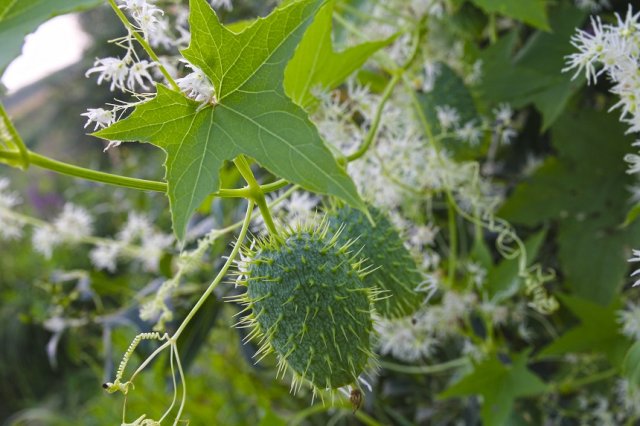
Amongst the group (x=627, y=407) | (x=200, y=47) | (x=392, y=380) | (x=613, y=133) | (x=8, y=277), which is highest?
(x=200, y=47)

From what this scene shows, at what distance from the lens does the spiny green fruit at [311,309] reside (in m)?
0.58

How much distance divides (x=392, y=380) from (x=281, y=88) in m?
0.91

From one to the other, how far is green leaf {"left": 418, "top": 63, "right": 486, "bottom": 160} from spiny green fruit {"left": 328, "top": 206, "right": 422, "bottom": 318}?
0.35m

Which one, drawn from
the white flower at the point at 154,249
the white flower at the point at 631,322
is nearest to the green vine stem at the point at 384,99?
the white flower at the point at 631,322

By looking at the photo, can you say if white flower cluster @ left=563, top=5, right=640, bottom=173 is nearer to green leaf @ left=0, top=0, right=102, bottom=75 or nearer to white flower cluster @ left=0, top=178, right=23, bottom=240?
green leaf @ left=0, top=0, right=102, bottom=75

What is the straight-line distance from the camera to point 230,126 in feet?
1.86

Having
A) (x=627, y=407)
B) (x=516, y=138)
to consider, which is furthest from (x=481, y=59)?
(x=627, y=407)

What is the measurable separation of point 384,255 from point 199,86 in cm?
27

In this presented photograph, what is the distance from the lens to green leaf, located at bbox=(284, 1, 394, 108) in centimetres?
79

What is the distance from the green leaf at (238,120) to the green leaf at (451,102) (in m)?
0.52

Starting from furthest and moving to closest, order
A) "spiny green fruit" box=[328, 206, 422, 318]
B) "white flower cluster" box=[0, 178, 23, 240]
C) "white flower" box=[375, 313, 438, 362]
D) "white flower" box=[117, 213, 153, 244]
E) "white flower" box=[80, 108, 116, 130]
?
"white flower" box=[117, 213, 153, 244], "white flower cluster" box=[0, 178, 23, 240], "white flower" box=[375, 313, 438, 362], "spiny green fruit" box=[328, 206, 422, 318], "white flower" box=[80, 108, 116, 130]

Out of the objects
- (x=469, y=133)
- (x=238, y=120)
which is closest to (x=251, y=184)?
(x=238, y=120)

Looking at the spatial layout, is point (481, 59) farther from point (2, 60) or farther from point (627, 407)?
point (2, 60)

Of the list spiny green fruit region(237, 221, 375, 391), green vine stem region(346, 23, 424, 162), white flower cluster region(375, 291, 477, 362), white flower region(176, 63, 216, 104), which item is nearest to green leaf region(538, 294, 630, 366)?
white flower cluster region(375, 291, 477, 362)
